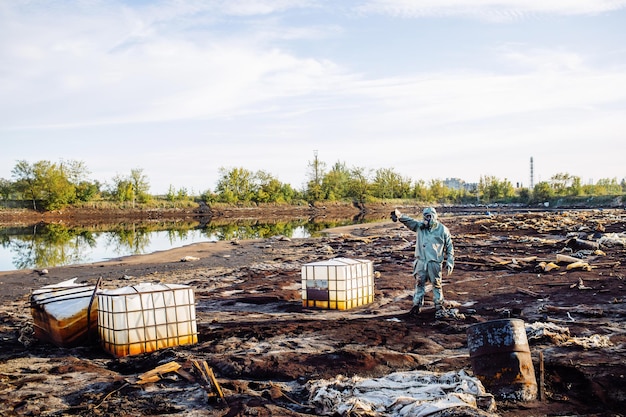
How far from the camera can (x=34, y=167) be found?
65.7 m

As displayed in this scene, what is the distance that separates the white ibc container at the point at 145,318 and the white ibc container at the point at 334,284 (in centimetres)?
339

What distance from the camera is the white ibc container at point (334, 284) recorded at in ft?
36.3

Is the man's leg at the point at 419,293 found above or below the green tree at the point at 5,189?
below

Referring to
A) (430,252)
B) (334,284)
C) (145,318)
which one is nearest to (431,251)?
(430,252)

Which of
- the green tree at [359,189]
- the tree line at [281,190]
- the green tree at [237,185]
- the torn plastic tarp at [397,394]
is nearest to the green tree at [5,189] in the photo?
the tree line at [281,190]

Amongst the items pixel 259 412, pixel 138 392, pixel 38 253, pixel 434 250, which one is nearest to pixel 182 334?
pixel 138 392

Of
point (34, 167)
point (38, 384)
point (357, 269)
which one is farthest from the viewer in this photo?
point (34, 167)

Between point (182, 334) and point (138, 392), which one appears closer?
point (138, 392)

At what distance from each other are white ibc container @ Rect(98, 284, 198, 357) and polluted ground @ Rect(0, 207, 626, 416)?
149mm

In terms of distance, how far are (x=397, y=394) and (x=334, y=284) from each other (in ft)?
17.9

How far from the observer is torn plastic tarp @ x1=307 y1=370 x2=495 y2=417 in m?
5.17

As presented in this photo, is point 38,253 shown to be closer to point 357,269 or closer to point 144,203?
point 357,269

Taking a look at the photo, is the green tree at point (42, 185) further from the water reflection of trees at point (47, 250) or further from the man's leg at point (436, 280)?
the man's leg at point (436, 280)

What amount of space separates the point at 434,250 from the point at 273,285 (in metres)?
5.66
